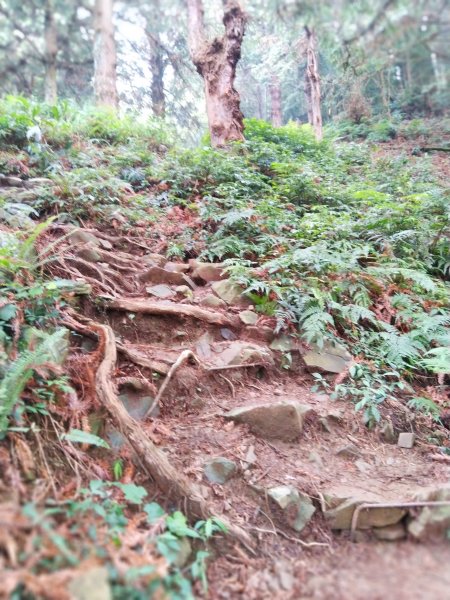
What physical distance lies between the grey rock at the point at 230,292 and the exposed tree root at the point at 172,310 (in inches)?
11.6

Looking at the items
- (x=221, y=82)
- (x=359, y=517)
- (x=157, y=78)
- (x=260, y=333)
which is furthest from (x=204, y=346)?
(x=157, y=78)

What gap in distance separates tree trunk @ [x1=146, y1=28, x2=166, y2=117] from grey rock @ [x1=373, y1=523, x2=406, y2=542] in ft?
39.7

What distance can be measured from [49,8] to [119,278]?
4263mm

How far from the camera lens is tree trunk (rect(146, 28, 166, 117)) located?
11.9m

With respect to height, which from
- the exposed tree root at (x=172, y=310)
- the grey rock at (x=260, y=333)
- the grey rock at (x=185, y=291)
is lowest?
the grey rock at (x=260, y=333)

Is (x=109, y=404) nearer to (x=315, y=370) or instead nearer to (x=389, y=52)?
(x=315, y=370)

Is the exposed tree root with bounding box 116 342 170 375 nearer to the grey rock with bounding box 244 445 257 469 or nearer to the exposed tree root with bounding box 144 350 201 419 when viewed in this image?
the exposed tree root with bounding box 144 350 201 419

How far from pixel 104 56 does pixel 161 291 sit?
7908 millimetres

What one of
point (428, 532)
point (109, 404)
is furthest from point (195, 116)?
point (428, 532)

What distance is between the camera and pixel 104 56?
30.4 feet

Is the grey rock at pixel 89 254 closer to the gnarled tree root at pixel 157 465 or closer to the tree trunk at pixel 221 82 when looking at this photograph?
the gnarled tree root at pixel 157 465

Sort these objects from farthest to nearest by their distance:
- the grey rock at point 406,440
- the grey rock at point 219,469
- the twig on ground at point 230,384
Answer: the twig on ground at point 230,384 → the grey rock at point 406,440 → the grey rock at point 219,469

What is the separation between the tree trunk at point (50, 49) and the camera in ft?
18.2

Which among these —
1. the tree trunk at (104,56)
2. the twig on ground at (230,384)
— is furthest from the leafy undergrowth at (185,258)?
the tree trunk at (104,56)
